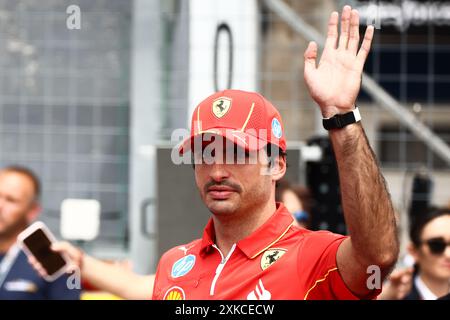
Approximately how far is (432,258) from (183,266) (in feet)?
6.67

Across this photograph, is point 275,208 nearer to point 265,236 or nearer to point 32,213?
point 265,236

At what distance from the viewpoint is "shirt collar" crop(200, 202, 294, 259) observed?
9.37 feet

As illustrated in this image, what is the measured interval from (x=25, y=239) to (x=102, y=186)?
2990 millimetres

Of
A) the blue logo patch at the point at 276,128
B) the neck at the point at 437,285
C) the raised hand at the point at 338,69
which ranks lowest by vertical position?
the neck at the point at 437,285

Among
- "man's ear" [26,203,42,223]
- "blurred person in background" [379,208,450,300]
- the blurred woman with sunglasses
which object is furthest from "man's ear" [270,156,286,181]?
"man's ear" [26,203,42,223]

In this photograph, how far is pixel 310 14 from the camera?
721cm

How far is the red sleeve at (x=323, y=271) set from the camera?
265 cm

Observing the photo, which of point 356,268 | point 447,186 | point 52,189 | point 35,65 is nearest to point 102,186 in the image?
point 52,189

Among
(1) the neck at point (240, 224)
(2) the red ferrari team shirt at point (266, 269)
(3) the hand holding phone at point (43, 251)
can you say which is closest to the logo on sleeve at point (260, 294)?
(2) the red ferrari team shirt at point (266, 269)

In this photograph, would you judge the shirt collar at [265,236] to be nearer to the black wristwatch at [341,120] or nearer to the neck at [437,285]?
the black wristwatch at [341,120]

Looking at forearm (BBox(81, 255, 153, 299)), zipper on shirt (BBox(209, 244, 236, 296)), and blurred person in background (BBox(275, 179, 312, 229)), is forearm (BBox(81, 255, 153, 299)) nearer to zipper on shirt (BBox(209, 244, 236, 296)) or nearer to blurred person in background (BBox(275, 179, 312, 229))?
zipper on shirt (BBox(209, 244, 236, 296))

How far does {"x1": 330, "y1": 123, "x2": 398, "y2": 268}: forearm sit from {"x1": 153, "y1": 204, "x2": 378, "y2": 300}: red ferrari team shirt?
16 centimetres

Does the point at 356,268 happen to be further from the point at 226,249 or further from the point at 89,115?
the point at 89,115

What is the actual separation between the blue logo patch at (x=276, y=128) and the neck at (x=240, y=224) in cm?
21
